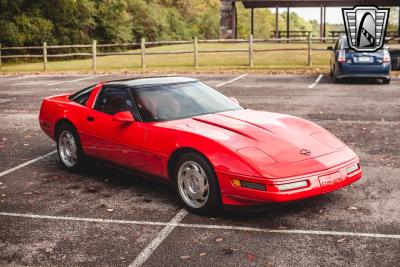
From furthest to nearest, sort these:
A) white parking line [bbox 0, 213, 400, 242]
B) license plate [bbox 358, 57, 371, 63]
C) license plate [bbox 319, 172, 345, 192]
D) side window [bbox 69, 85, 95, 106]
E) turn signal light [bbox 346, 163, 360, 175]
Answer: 1. license plate [bbox 358, 57, 371, 63]
2. side window [bbox 69, 85, 95, 106]
3. turn signal light [bbox 346, 163, 360, 175]
4. license plate [bbox 319, 172, 345, 192]
5. white parking line [bbox 0, 213, 400, 242]

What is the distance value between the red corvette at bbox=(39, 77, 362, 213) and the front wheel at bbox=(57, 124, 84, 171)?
Answer: 0.01 meters

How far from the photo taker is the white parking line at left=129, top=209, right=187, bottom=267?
4621mm

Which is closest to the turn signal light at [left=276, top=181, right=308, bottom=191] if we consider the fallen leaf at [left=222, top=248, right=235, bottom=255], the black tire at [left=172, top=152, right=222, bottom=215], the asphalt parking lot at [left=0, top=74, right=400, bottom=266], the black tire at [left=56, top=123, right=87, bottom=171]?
the asphalt parking lot at [left=0, top=74, right=400, bottom=266]

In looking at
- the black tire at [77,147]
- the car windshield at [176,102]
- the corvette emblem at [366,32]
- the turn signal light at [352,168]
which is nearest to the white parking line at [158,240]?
the car windshield at [176,102]

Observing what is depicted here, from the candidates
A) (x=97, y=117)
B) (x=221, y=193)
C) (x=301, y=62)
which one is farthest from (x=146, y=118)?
(x=301, y=62)

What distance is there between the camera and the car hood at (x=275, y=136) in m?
5.48

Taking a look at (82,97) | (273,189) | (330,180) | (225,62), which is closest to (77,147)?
(82,97)

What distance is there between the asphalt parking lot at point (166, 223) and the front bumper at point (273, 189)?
0.27m

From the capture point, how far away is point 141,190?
6.76 m

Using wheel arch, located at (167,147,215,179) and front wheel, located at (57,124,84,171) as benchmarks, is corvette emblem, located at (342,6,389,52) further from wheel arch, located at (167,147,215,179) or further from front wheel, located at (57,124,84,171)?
wheel arch, located at (167,147,215,179)

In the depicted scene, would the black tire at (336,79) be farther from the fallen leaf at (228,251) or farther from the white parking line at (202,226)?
the fallen leaf at (228,251)

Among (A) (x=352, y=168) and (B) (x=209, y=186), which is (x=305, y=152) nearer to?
(A) (x=352, y=168)

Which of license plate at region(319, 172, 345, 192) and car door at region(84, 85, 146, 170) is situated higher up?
car door at region(84, 85, 146, 170)

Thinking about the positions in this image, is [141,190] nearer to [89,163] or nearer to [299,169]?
[89,163]
